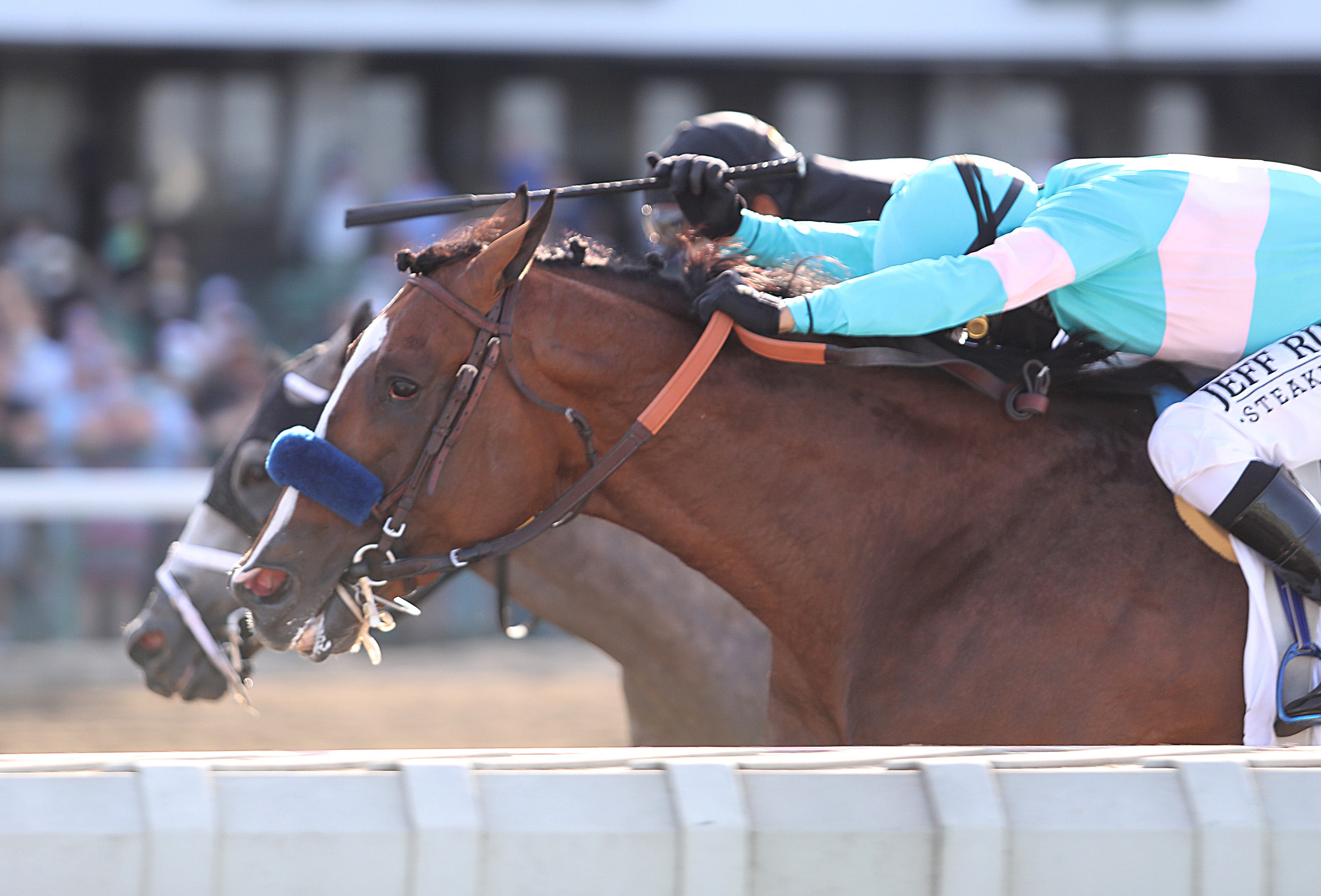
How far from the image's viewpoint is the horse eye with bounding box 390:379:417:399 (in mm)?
2207

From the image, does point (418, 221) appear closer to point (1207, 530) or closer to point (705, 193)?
point (705, 193)

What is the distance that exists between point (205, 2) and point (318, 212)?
199cm

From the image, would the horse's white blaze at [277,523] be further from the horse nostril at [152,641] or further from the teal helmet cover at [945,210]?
the horse nostril at [152,641]

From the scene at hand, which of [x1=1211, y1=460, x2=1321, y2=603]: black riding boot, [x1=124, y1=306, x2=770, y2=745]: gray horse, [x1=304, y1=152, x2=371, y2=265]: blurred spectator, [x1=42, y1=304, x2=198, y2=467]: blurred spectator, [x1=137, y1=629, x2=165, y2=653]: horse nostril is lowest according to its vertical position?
[x1=42, y1=304, x2=198, y2=467]: blurred spectator

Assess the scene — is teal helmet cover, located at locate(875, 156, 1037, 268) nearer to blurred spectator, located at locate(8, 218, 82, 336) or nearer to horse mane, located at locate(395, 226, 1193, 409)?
horse mane, located at locate(395, 226, 1193, 409)

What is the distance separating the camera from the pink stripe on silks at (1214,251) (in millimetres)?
2238

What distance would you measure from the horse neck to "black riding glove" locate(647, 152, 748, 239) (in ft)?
1.30

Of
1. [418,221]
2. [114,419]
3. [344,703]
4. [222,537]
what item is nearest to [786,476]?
[222,537]

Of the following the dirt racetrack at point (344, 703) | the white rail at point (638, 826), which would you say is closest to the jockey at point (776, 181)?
the white rail at point (638, 826)

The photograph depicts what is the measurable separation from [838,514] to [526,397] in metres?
0.55

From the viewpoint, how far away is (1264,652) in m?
2.16

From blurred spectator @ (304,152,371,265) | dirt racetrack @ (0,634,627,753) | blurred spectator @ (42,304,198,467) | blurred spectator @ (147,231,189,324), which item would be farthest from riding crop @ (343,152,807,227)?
blurred spectator @ (304,152,371,265)

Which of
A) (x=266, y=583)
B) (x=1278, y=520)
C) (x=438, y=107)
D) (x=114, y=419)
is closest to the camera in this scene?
(x=1278, y=520)

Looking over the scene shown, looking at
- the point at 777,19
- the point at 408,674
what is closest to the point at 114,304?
the point at 408,674
